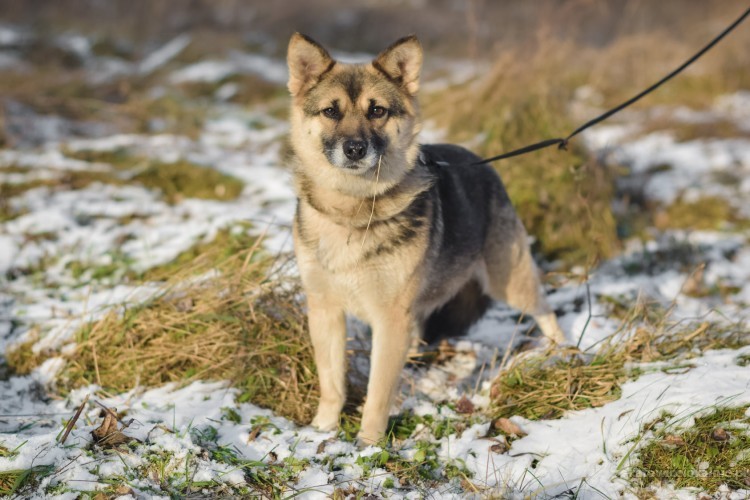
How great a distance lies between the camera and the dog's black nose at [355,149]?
2887 millimetres

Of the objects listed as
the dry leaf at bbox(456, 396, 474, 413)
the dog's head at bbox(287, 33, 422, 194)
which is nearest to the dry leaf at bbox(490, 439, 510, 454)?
the dry leaf at bbox(456, 396, 474, 413)

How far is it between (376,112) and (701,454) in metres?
2.32

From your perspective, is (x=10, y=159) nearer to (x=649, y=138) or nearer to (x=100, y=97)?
(x=100, y=97)

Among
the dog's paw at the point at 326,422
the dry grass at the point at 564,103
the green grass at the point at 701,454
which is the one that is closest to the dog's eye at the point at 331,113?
the dry grass at the point at 564,103

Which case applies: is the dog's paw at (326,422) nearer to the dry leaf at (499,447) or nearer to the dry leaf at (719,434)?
the dry leaf at (499,447)

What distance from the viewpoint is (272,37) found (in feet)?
60.1

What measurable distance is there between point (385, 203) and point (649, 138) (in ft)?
23.1

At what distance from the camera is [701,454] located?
2.47 m

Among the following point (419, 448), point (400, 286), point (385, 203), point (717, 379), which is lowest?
point (419, 448)

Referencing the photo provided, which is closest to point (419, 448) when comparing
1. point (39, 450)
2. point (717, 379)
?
point (717, 379)

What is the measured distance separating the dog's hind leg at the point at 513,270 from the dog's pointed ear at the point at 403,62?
1.25 metres

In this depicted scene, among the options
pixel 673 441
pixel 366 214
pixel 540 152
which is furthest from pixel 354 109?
pixel 540 152

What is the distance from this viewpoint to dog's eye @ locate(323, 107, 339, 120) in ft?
10.4

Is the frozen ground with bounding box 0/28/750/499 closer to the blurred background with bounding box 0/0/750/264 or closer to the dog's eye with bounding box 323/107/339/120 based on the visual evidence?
the blurred background with bounding box 0/0/750/264
